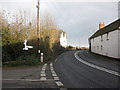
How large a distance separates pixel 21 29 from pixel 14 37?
1.62m

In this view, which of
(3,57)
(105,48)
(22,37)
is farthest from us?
(105,48)

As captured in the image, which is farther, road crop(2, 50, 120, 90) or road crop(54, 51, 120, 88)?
road crop(54, 51, 120, 88)

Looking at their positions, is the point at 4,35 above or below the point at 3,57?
above

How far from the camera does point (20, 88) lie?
7453mm

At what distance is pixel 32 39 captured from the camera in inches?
939

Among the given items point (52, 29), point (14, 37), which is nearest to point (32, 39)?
point (14, 37)

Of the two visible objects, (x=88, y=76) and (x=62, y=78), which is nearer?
(x=62, y=78)

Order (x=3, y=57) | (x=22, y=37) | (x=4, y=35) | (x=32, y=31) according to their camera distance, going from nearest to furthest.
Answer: (x=3, y=57) < (x=4, y=35) < (x=22, y=37) < (x=32, y=31)

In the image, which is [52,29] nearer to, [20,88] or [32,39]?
[32,39]

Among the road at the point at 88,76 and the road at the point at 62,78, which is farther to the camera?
the road at the point at 88,76

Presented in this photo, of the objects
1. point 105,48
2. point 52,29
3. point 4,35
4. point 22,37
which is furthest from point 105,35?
point 4,35

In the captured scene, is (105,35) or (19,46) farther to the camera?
(105,35)

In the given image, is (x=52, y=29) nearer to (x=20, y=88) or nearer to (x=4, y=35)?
(x=4, y=35)

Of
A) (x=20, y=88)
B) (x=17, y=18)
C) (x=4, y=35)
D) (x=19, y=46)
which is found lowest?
(x=20, y=88)
